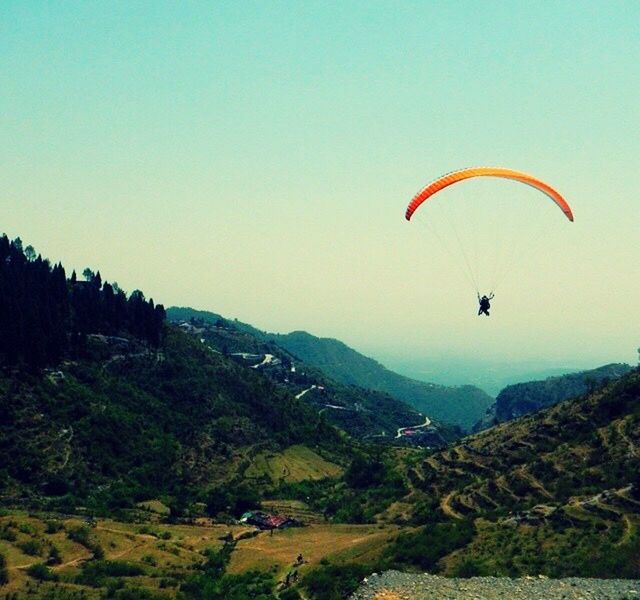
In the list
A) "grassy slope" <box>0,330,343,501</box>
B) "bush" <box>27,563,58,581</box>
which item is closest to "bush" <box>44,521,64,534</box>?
"bush" <box>27,563,58,581</box>

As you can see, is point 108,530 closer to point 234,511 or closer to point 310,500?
point 234,511

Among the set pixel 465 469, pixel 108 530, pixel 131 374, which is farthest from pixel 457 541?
pixel 131 374

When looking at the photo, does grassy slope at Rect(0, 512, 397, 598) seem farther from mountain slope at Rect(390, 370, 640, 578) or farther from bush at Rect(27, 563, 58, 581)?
mountain slope at Rect(390, 370, 640, 578)

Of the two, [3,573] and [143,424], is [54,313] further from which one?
[3,573]

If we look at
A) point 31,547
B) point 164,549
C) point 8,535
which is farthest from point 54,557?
point 164,549

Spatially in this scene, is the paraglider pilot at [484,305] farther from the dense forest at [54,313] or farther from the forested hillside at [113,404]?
the dense forest at [54,313]

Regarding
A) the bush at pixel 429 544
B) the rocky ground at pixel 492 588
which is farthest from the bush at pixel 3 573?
the bush at pixel 429 544
